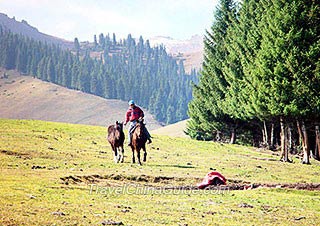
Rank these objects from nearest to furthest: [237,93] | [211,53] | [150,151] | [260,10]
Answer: [150,151], [260,10], [237,93], [211,53]

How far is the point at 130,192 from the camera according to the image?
57.9 ft

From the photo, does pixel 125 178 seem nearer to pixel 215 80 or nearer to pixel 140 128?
pixel 140 128

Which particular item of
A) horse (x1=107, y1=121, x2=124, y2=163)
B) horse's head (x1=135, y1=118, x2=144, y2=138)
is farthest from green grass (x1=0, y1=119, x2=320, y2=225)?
horse's head (x1=135, y1=118, x2=144, y2=138)

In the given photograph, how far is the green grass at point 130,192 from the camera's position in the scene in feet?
40.7

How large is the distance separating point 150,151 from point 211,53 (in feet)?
101

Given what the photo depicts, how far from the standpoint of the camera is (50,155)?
28.6 metres

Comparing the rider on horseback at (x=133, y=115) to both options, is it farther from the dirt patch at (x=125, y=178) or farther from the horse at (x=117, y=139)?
the dirt patch at (x=125, y=178)

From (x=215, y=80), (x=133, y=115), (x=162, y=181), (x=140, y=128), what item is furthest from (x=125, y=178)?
(x=215, y=80)

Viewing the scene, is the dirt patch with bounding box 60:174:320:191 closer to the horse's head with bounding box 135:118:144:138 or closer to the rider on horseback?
the horse's head with bounding box 135:118:144:138

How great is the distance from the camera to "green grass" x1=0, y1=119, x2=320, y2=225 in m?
12.4

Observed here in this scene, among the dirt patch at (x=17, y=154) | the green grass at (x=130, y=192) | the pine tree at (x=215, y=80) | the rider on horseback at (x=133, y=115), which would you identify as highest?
the pine tree at (x=215, y=80)

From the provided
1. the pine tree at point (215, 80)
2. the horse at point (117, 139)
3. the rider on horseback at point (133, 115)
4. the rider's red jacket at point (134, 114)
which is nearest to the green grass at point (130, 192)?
the horse at point (117, 139)

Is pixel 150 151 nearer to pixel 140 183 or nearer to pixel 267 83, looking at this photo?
pixel 267 83

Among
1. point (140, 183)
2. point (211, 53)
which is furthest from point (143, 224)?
point (211, 53)
